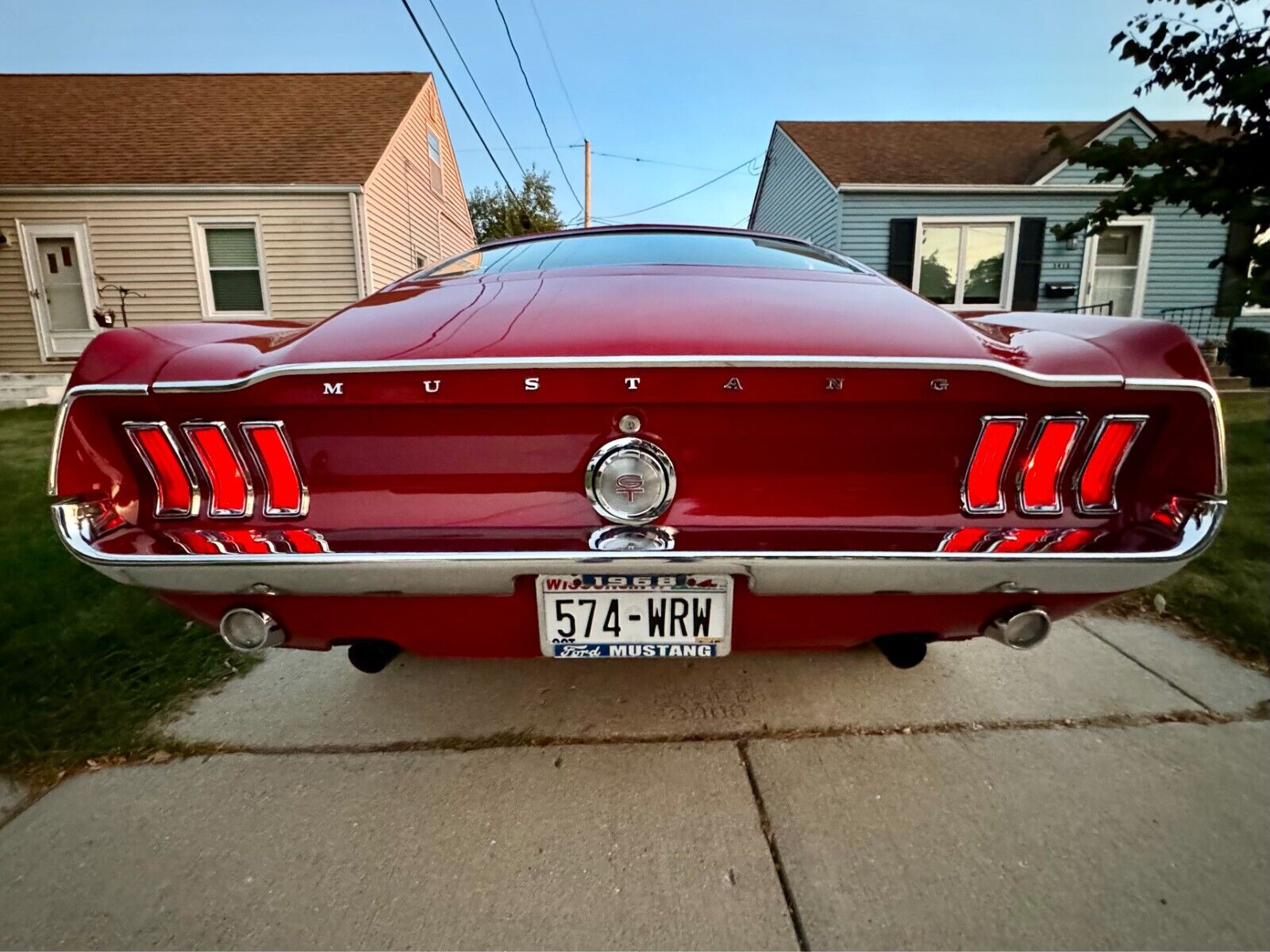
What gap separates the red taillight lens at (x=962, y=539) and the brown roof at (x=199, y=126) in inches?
466

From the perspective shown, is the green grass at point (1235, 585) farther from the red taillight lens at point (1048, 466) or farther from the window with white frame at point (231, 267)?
the window with white frame at point (231, 267)

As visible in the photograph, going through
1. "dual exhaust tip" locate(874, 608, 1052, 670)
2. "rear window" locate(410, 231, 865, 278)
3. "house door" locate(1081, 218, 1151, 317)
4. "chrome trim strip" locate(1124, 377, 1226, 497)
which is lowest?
"dual exhaust tip" locate(874, 608, 1052, 670)

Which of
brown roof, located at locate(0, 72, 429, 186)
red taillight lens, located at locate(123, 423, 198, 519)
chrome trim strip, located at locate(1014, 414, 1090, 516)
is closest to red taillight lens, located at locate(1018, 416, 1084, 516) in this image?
chrome trim strip, located at locate(1014, 414, 1090, 516)

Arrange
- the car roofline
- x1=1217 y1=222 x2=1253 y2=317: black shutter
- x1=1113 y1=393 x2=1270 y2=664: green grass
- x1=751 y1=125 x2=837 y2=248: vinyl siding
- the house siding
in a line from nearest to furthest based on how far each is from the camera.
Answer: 1. x1=1113 y1=393 x2=1270 y2=664: green grass
2. the car roofline
3. x1=1217 y1=222 x2=1253 y2=317: black shutter
4. the house siding
5. x1=751 y1=125 x2=837 y2=248: vinyl siding

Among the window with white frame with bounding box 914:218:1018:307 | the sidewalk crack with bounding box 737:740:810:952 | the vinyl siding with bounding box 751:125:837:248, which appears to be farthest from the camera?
the vinyl siding with bounding box 751:125:837:248

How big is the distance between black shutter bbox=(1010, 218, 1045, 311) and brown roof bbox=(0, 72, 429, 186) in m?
11.1

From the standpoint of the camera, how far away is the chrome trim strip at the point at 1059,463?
4.79ft

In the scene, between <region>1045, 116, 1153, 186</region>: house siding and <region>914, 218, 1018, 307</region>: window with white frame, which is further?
<region>914, 218, 1018, 307</region>: window with white frame

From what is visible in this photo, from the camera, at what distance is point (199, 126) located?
39.4 ft

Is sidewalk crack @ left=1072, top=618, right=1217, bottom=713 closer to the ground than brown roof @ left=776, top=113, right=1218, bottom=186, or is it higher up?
closer to the ground

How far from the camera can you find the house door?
12.0m

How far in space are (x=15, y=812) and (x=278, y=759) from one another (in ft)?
1.98

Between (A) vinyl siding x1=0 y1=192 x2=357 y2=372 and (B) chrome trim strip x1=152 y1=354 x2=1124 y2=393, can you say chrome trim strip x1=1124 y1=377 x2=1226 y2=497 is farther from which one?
(A) vinyl siding x1=0 y1=192 x2=357 y2=372

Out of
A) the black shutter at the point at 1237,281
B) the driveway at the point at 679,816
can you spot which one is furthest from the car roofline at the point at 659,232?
the black shutter at the point at 1237,281
